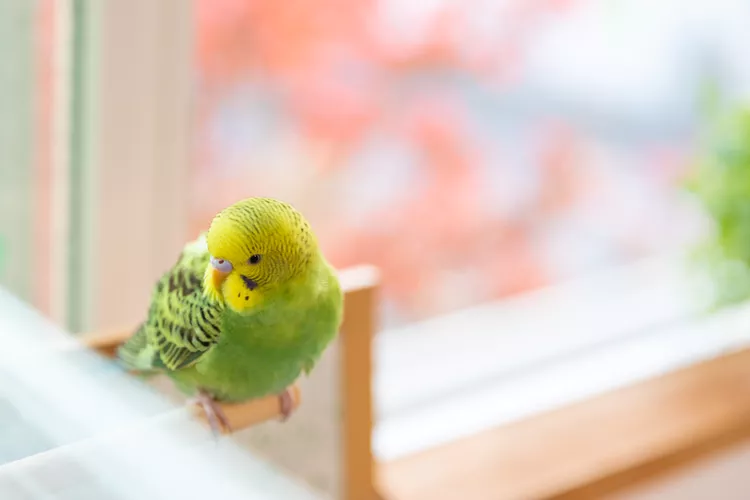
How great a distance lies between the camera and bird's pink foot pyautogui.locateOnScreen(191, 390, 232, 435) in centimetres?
45

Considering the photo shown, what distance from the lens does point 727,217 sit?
1.30 meters

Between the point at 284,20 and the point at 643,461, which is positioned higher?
the point at 284,20

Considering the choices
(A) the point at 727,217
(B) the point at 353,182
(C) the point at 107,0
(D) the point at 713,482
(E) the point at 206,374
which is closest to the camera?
(E) the point at 206,374

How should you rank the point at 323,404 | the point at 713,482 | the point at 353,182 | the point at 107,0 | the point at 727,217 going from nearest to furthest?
the point at 323,404 → the point at 107,0 → the point at 713,482 → the point at 353,182 → the point at 727,217

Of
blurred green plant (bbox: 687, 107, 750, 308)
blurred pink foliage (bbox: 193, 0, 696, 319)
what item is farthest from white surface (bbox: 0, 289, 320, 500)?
blurred green plant (bbox: 687, 107, 750, 308)

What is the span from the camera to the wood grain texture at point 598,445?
103cm

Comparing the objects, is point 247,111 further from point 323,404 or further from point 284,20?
point 323,404

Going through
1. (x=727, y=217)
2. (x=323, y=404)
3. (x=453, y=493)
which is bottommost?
(x=453, y=493)

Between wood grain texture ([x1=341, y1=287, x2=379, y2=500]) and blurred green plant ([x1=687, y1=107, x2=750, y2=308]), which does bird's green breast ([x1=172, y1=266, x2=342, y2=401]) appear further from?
blurred green plant ([x1=687, y1=107, x2=750, y2=308])

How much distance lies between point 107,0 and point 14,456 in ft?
1.59

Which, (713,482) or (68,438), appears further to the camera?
(713,482)

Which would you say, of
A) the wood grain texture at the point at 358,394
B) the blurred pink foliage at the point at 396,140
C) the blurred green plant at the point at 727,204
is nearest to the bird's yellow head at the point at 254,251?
the wood grain texture at the point at 358,394

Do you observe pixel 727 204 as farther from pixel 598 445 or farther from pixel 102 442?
pixel 102 442

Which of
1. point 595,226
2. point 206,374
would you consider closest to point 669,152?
point 595,226
